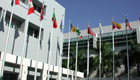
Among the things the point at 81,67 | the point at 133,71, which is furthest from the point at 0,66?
the point at 133,71

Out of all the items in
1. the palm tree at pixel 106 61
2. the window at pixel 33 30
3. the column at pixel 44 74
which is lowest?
the column at pixel 44 74

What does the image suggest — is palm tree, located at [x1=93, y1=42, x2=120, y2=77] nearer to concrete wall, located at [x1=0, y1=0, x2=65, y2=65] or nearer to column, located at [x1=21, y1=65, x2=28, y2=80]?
concrete wall, located at [x1=0, y1=0, x2=65, y2=65]

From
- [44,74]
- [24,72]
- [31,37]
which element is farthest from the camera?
[31,37]

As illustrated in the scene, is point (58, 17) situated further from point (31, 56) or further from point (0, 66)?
point (0, 66)

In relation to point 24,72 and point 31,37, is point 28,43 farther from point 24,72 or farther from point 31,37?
point 24,72

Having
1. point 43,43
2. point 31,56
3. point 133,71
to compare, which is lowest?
point 133,71

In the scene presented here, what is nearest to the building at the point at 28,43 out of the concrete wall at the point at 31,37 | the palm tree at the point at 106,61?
the concrete wall at the point at 31,37

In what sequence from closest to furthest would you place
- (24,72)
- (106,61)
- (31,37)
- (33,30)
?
(24,72) → (31,37) → (33,30) → (106,61)

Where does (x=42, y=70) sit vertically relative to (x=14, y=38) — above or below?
below

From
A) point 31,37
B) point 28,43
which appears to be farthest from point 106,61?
point 28,43

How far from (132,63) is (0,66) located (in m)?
23.7

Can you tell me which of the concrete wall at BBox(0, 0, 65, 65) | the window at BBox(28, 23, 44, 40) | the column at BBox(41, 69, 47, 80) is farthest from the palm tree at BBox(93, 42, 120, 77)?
the column at BBox(41, 69, 47, 80)

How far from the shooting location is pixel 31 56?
24266 mm

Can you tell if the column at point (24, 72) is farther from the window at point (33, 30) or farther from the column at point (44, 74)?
the window at point (33, 30)
